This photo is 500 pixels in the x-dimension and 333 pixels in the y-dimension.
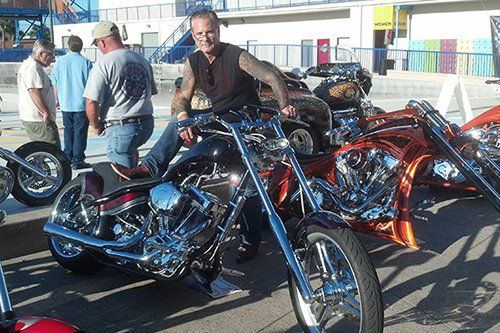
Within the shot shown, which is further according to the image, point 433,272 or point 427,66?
point 427,66

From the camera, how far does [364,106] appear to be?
766 cm

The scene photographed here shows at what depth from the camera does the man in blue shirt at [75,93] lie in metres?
8.13

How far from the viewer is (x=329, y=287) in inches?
135

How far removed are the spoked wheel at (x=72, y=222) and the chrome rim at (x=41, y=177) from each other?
64.6 inches

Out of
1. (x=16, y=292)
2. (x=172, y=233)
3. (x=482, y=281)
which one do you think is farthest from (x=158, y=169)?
(x=482, y=281)

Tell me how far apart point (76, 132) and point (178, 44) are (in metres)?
33.4

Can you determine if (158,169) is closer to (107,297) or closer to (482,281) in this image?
(107,297)

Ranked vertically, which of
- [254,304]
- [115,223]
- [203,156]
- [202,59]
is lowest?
[254,304]

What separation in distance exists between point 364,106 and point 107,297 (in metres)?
4.32

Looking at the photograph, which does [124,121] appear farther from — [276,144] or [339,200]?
[276,144]

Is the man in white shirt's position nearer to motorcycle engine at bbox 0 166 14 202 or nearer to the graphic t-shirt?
motorcycle engine at bbox 0 166 14 202

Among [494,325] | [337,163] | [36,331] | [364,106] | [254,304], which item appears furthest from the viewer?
[364,106]

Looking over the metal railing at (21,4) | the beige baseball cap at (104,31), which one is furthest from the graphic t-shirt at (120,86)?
the metal railing at (21,4)

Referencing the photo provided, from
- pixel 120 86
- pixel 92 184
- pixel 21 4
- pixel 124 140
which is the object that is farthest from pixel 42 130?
pixel 21 4
